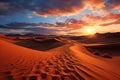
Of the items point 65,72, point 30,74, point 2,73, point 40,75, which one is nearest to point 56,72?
point 65,72

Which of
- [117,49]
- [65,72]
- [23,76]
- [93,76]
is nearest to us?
[23,76]

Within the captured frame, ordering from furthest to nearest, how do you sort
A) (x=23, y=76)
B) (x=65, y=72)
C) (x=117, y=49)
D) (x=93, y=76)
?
(x=117, y=49), (x=65, y=72), (x=93, y=76), (x=23, y=76)

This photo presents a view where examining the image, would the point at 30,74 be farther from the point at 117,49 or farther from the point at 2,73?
the point at 117,49

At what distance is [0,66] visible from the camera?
5.15 metres

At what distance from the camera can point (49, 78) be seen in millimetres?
4418

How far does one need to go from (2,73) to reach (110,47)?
15620mm

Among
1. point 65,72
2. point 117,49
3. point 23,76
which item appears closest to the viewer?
point 23,76

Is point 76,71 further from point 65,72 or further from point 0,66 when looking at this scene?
point 0,66

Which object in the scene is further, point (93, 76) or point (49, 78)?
point (93, 76)

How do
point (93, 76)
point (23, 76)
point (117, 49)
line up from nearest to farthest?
point (23, 76) < point (93, 76) < point (117, 49)

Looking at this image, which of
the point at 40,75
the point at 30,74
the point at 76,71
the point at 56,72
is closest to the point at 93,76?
the point at 76,71

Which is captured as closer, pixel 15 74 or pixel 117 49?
pixel 15 74

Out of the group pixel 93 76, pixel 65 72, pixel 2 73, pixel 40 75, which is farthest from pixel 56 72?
pixel 2 73

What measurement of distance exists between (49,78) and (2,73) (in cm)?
164
